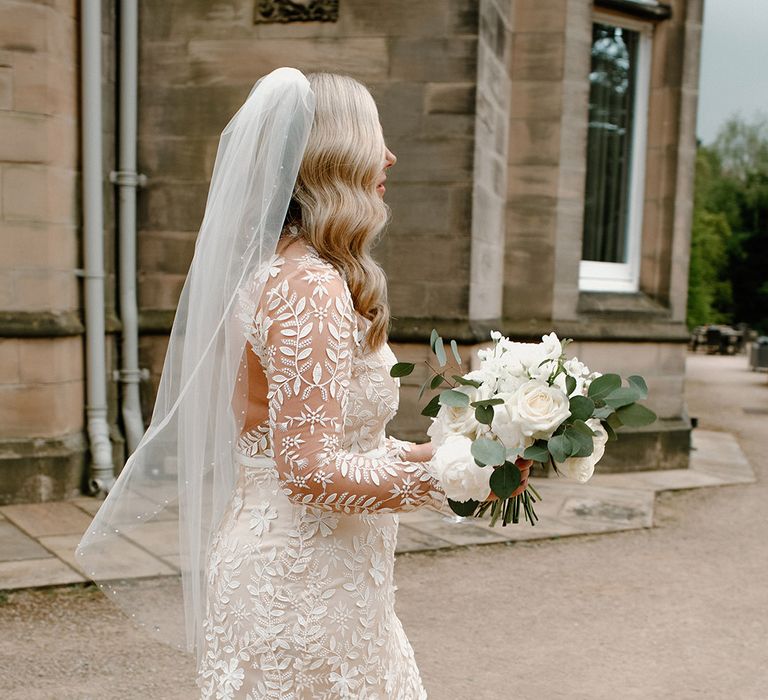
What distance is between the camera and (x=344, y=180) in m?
1.94

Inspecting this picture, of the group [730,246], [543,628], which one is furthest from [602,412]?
[730,246]

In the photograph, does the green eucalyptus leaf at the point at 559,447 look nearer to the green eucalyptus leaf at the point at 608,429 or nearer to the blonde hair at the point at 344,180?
the green eucalyptus leaf at the point at 608,429

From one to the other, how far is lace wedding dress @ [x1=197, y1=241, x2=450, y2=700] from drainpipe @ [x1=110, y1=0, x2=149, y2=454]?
5356mm

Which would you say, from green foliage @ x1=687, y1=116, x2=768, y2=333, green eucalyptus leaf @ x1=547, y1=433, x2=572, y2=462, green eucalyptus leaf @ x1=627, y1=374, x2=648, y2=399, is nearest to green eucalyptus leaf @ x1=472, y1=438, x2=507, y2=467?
green eucalyptus leaf @ x1=547, y1=433, x2=572, y2=462

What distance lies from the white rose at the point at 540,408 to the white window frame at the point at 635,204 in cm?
732

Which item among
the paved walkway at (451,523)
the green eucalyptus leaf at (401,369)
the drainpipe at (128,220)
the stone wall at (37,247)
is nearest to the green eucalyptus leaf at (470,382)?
the green eucalyptus leaf at (401,369)

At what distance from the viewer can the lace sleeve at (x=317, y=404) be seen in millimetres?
1794

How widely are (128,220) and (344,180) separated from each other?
18.7ft

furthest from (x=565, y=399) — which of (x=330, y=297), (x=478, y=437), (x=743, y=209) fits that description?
(x=743, y=209)

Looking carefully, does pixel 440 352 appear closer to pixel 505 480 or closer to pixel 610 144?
pixel 505 480

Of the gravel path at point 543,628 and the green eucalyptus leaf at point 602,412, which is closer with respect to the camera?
the green eucalyptus leaf at point 602,412

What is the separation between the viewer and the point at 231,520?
2104mm

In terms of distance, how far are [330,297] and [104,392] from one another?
18.0 ft

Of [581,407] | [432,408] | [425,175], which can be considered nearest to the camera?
[581,407]
